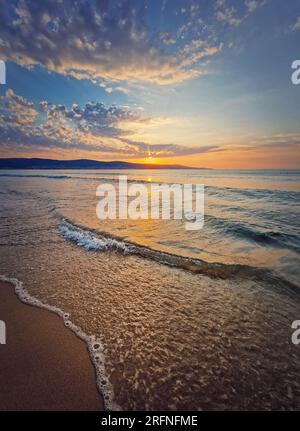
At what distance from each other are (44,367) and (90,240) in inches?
191

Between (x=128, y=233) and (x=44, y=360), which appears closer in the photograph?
(x=44, y=360)

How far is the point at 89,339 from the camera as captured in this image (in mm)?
3236

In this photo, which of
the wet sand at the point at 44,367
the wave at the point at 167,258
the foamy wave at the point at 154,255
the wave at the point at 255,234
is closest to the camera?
the wet sand at the point at 44,367

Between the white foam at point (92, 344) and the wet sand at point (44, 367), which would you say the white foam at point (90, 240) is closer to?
the white foam at point (92, 344)

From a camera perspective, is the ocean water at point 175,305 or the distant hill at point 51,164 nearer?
the ocean water at point 175,305

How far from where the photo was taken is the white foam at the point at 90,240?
22.6 feet

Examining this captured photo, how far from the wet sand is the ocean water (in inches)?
7.1

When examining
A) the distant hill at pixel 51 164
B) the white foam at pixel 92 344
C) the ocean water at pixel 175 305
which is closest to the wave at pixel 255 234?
the ocean water at pixel 175 305

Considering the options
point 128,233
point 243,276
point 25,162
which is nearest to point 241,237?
point 243,276

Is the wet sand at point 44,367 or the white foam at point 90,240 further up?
the white foam at point 90,240

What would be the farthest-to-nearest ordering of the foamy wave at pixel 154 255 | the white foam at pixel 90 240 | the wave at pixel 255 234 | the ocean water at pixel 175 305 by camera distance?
1. the wave at pixel 255 234
2. the white foam at pixel 90 240
3. the foamy wave at pixel 154 255
4. the ocean water at pixel 175 305

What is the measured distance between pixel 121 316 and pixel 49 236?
206 inches

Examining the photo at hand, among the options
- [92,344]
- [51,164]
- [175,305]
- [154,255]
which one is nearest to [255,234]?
[154,255]

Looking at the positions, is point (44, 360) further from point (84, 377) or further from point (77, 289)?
point (77, 289)
